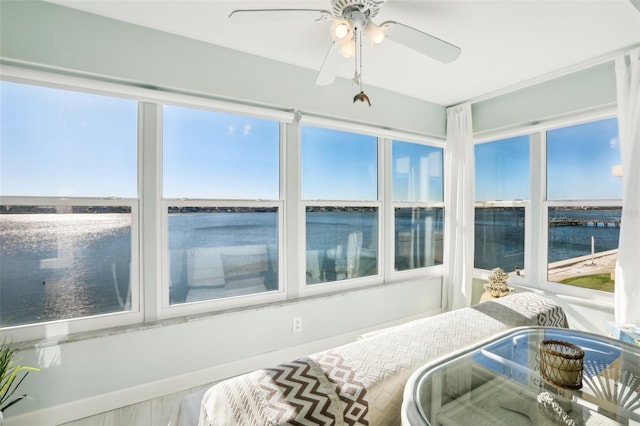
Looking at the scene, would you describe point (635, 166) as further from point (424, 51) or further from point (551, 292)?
point (424, 51)

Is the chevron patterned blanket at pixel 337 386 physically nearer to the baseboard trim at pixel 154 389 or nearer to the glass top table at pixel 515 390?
the glass top table at pixel 515 390

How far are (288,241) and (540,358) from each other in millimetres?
1832

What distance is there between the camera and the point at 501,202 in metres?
3.28

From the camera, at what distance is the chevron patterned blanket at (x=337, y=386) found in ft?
2.79

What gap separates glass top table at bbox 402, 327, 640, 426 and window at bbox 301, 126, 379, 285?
5.51 feet

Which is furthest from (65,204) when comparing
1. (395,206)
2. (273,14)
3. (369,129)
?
(395,206)

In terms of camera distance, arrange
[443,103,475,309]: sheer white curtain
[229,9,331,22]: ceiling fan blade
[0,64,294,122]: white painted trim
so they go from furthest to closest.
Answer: [443,103,475,309]: sheer white curtain < [0,64,294,122]: white painted trim < [229,9,331,22]: ceiling fan blade

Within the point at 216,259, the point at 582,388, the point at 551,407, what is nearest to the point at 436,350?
the point at 551,407

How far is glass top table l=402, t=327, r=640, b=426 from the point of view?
0.97m

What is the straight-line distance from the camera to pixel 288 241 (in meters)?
2.59

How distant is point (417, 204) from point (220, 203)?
2.17 metres

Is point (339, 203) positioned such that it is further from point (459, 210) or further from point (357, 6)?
point (357, 6)

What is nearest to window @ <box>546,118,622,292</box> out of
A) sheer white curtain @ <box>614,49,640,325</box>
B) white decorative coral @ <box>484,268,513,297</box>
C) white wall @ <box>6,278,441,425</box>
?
sheer white curtain @ <box>614,49,640,325</box>

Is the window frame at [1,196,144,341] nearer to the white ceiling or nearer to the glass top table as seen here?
the white ceiling
